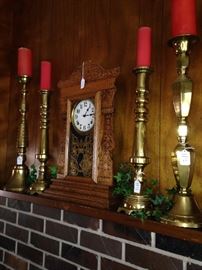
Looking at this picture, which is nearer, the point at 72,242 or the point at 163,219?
the point at 163,219

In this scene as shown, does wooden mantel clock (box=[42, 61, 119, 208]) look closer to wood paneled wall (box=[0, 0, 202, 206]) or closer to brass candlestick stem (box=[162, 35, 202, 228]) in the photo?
wood paneled wall (box=[0, 0, 202, 206])

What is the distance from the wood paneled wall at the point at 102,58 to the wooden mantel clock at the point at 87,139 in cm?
12

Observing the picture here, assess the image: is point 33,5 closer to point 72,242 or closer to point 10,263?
point 72,242

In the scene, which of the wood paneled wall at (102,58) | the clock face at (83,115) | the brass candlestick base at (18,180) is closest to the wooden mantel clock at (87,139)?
the clock face at (83,115)

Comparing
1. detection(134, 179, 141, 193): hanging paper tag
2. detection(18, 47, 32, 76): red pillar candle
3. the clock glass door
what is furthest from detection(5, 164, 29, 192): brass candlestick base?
detection(134, 179, 141, 193): hanging paper tag

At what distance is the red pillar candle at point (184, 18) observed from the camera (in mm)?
1016

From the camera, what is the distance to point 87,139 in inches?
54.6

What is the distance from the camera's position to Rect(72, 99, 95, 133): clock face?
138cm

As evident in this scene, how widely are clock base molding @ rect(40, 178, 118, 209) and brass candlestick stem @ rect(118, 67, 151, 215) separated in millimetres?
93

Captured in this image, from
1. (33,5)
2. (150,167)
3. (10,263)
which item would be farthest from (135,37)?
(10,263)

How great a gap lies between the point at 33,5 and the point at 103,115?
1.24 m

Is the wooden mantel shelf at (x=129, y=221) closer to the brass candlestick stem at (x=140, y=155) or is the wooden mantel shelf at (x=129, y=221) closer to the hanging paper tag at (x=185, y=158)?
the brass candlestick stem at (x=140, y=155)

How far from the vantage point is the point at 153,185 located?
4.03ft

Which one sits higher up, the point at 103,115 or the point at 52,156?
the point at 103,115
